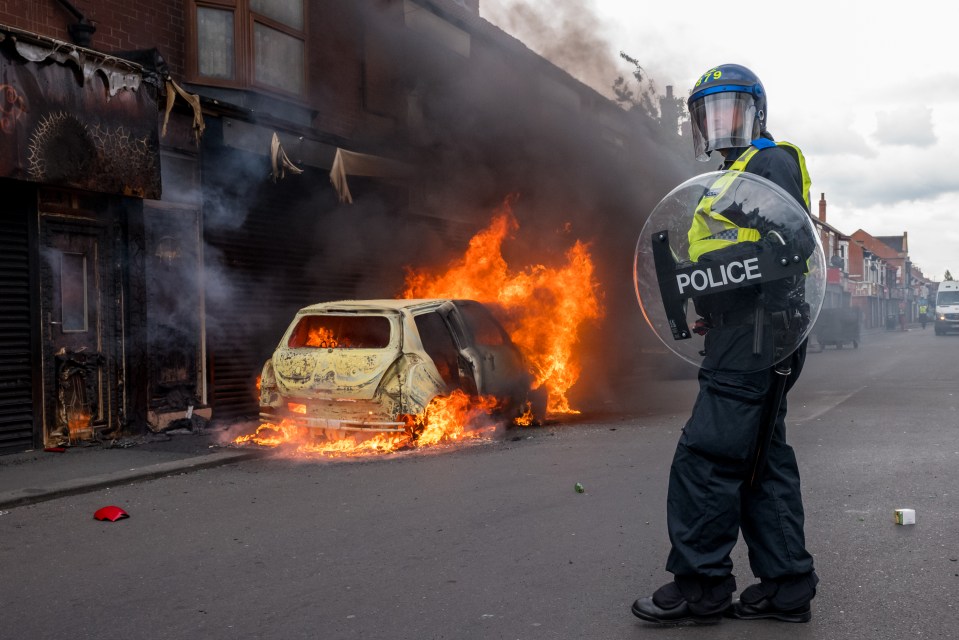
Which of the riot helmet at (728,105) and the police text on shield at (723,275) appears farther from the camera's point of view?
the riot helmet at (728,105)

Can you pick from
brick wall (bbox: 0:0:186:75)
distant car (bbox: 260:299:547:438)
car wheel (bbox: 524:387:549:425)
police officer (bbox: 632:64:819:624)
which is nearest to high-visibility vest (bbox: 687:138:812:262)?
police officer (bbox: 632:64:819:624)

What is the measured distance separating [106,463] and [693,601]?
604 cm

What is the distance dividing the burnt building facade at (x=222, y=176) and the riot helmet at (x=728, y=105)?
6.62 m

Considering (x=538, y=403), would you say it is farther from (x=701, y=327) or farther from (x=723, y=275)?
(x=723, y=275)

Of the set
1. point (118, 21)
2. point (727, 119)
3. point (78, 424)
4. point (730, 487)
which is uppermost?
point (118, 21)

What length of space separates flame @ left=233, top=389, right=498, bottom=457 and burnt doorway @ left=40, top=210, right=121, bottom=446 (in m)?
1.58

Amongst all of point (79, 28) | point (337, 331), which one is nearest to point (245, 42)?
point (79, 28)

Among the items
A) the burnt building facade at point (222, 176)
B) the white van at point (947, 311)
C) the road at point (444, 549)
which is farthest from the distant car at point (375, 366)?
the white van at point (947, 311)

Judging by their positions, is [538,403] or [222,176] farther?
[222,176]

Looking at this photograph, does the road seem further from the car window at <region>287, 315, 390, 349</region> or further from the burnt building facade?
the burnt building facade

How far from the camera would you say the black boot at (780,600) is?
3.29 m

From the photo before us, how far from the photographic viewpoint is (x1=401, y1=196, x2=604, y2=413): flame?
35.9 ft

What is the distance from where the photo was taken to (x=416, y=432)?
25.9ft

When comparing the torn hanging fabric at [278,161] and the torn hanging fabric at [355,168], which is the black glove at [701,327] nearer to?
the torn hanging fabric at [278,161]
